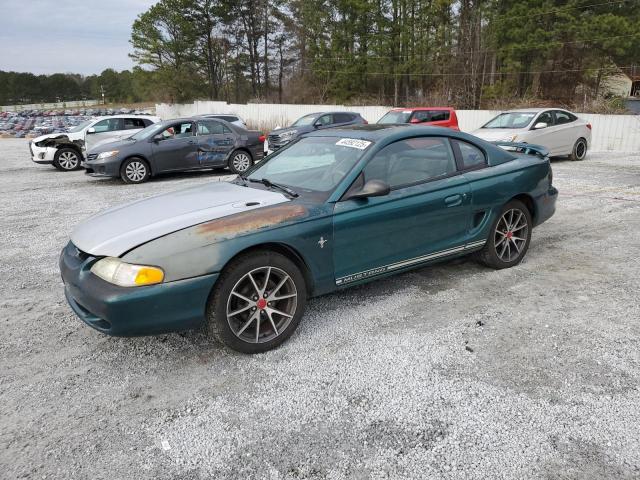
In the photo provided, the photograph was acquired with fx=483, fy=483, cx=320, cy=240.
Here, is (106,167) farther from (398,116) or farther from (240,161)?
(398,116)

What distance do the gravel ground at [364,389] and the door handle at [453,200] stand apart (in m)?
0.80

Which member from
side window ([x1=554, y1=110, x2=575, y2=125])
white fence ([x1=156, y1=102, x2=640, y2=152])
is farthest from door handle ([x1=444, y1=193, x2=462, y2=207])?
white fence ([x1=156, y1=102, x2=640, y2=152])

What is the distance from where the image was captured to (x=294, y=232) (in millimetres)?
3359

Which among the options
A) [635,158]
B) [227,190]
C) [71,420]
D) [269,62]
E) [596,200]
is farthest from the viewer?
[269,62]

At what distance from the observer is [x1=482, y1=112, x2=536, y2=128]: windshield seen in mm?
12391

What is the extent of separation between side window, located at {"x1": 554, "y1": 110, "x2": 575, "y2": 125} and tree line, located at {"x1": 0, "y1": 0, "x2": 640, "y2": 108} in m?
14.3

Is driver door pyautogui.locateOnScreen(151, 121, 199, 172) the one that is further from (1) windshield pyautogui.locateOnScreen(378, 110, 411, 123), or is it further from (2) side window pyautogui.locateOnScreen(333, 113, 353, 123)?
(2) side window pyautogui.locateOnScreen(333, 113, 353, 123)

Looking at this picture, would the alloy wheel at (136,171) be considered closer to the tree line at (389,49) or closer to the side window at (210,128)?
the side window at (210,128)

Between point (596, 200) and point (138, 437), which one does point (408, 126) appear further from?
point (596, 200)

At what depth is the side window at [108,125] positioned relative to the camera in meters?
14.5

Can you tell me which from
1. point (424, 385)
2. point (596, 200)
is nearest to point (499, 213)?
point (424, 385)

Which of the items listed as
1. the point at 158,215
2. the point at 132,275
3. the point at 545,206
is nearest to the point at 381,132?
the point at 158,215

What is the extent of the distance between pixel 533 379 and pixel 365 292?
68.2 inches

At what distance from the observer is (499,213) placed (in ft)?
15.2
